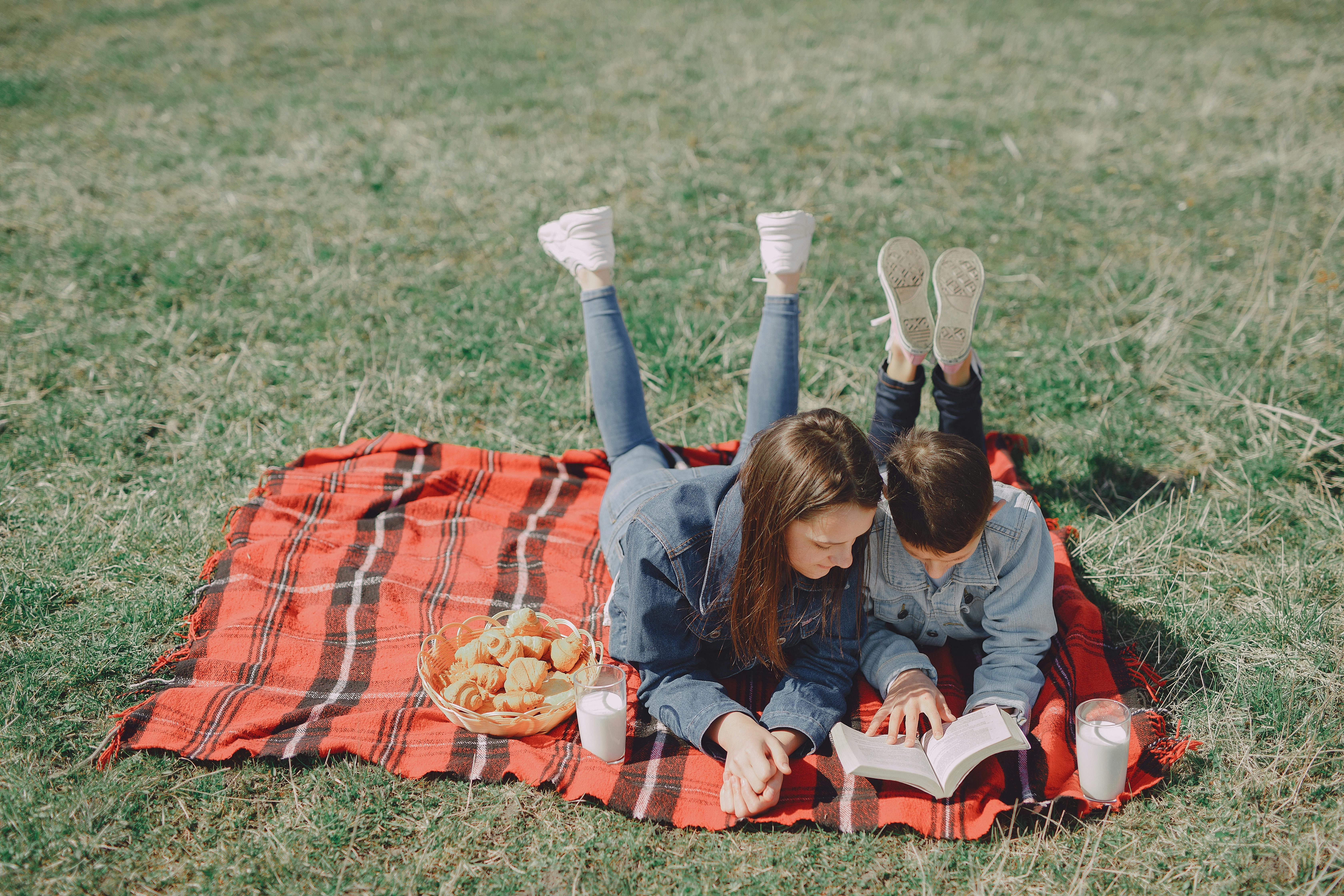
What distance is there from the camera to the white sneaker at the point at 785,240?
4180 mm

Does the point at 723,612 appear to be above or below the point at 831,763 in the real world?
above

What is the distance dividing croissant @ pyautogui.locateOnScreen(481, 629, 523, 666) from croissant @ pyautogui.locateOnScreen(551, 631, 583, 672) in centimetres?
13

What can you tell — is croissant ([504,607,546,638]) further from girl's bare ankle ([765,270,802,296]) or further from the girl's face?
girl's bare ankle ([765,270,802,296])

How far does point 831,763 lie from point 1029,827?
Result: 678mm

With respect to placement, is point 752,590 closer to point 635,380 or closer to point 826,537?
point 826,537

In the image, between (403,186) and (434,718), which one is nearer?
(434,718)

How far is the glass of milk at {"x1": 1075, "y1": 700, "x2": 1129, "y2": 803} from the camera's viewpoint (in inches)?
117

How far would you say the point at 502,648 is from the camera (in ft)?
11.3

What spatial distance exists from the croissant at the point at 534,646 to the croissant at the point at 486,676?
5.4 inches

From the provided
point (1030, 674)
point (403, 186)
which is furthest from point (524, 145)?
point (1030, 674)

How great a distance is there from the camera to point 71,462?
4.66m

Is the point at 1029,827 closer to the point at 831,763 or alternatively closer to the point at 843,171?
the point at 831,763

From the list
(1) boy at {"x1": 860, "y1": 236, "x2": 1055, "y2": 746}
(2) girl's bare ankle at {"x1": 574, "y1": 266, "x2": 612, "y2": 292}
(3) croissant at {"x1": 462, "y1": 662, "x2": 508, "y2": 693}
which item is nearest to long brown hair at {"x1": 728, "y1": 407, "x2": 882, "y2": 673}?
(1) boy at {"x1": 860, "y1": 236, "x2": 1055, "y2": 746}

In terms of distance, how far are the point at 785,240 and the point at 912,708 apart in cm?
213
